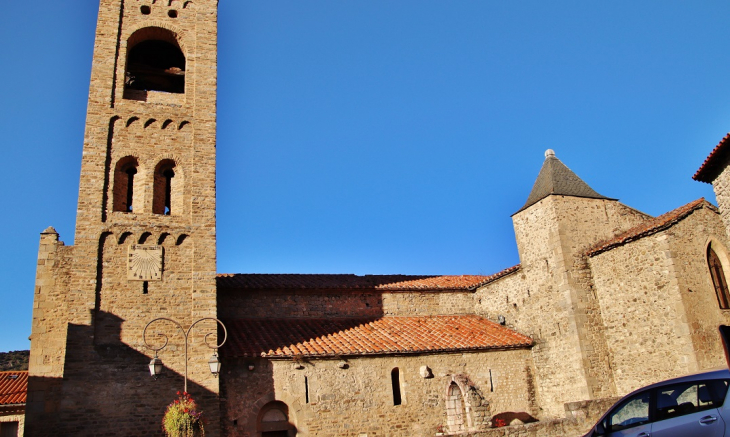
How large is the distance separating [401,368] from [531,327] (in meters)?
4.97

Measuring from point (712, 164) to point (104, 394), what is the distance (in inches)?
599

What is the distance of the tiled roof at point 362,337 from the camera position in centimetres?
1583

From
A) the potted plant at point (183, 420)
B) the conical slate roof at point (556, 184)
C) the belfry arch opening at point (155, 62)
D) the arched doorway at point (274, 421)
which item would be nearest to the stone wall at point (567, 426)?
the arched doorway at point (274, 421)

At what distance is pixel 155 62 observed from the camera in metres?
19.1

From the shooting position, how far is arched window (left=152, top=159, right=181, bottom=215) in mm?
16156

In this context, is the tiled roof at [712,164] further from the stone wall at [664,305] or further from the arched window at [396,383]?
the arched window at [396,383]

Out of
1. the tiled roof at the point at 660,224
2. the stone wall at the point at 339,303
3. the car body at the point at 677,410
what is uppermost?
the tiled roof at the point at 660,224

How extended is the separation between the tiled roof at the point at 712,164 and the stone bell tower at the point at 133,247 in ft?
41.1

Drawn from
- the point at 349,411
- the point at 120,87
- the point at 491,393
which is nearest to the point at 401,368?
the point at 349,411

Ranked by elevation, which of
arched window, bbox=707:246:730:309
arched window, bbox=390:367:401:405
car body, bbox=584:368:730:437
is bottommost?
car body, bbox=584:368:730:437

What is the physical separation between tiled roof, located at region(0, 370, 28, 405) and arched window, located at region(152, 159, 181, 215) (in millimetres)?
8641

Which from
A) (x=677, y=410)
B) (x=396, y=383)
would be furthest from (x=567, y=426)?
(x=677, y=410)

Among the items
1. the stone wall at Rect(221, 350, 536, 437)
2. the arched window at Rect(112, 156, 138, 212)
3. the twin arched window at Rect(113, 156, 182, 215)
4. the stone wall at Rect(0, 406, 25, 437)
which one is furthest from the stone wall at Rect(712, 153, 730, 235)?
the stone wall at Rect(0, 406, 25, 437)

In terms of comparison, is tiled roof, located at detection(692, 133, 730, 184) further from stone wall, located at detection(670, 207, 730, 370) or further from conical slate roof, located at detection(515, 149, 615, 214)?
conical slate roof, located at detection(515, 149, 615, 214)
